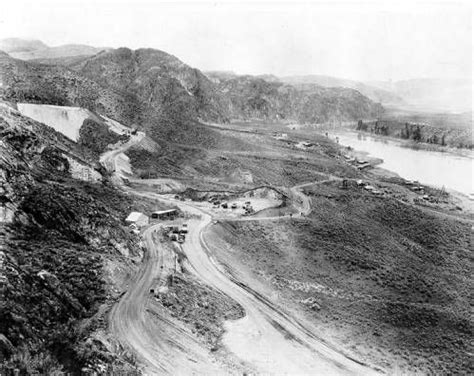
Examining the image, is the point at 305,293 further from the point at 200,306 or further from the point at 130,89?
the point at 130,89

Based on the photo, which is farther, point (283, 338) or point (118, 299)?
point (283, 338)

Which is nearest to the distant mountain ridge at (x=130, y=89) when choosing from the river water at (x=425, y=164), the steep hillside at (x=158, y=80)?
the steep hillside at (x=158, y=80)

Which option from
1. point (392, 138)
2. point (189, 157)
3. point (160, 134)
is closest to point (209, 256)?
point (189, 157)

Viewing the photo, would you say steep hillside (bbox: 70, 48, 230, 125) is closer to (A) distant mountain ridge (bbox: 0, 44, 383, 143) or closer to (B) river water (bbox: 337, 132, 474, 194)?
(A) distant mountain ridge (bbox: 0, 44, 383, 143)

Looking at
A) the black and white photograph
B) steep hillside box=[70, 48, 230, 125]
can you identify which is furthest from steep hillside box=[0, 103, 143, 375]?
steep hillside box=[70, 48, 230, 125]

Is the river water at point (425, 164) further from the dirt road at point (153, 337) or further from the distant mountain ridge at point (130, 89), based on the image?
the dirt road at point (153, 337)

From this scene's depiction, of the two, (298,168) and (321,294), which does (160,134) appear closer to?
(298,168)

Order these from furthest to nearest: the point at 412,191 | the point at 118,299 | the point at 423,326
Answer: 1. the point at 412,191
2. the point at 423,326
3. the point at 118,299

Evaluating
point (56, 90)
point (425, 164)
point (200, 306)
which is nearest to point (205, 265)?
point (200, 306)
